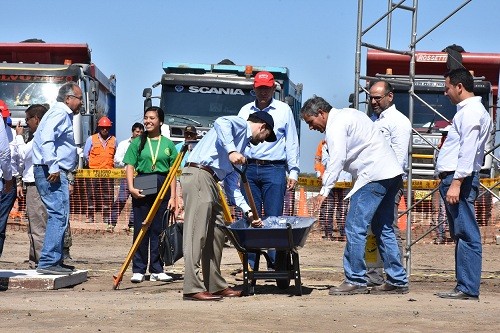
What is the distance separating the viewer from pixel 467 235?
35.8 feet

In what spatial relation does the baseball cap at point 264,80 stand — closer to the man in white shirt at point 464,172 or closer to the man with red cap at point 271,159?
the man with red cap at point 271,159

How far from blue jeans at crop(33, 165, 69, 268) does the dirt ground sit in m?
0.45

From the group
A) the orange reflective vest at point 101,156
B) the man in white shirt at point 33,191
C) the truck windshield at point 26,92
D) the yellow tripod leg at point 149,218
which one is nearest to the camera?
the yellow tripod leg at point 149,218

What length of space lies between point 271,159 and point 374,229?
59.8 inches

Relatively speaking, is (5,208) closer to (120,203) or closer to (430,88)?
(120,203)

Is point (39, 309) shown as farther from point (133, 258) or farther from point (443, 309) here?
point (443, 309)

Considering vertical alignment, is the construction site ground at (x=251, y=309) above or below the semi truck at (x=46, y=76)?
below

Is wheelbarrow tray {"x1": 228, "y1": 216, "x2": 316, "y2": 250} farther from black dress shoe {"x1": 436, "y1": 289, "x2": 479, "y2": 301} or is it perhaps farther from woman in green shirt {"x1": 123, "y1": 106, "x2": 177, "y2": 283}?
woman in green shirt {"x1": 123, "y1": 106, "x2": 177, "y2": 283}

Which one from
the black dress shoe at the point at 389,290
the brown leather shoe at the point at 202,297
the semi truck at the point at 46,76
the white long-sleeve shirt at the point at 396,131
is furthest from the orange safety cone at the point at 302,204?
the brown leather shoe at the point at 202,297

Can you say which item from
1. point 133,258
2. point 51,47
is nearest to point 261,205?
point 133,258

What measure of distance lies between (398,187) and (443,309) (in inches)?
65.0

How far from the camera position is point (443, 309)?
10227 millimetres

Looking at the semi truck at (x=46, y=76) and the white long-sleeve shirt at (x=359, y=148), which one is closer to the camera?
the white long-sleeve shirt at (x=359, y=148)

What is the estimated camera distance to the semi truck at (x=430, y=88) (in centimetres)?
2273
